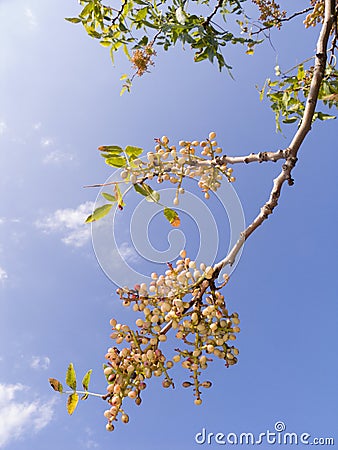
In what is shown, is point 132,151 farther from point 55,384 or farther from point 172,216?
point 55,384

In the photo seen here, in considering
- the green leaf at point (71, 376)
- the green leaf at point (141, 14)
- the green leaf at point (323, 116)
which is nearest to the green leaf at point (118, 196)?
the green leaf at point (71, 376)

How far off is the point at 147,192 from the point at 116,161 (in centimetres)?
11

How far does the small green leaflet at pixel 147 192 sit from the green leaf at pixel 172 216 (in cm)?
5

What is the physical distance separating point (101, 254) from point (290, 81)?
4.39 ft

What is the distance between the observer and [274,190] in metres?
1.37

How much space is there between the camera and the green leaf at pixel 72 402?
4.13 feet

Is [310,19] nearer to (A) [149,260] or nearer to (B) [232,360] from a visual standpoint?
(A) [149,260]

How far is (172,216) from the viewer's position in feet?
4.26

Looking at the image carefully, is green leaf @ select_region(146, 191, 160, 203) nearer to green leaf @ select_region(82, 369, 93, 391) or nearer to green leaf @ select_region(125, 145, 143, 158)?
green leaf @ select_region(125, 145, 143, 158)

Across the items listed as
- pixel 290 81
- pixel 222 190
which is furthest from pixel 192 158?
pixel 290 81

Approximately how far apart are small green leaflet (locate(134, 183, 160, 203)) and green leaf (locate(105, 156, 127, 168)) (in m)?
0.07

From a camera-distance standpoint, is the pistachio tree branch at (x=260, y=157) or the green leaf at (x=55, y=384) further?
the pistachio tree branch at (x=260, y=157)

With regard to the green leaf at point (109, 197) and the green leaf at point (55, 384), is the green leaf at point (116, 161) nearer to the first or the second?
the green leaf at point (109, 197)

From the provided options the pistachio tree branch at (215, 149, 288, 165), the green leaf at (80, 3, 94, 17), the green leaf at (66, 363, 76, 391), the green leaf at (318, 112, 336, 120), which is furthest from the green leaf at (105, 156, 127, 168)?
the green leaf at (318, 112, 336, 120)
